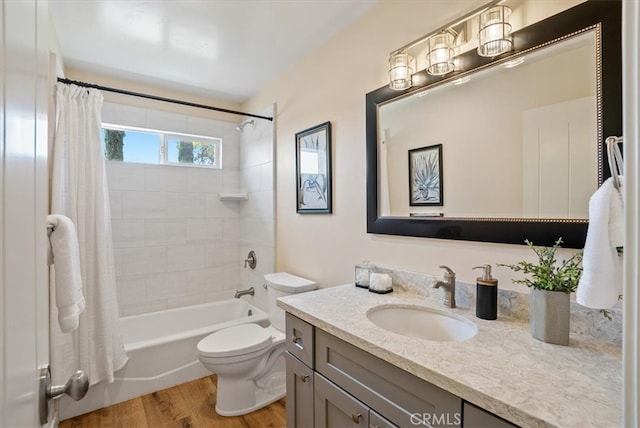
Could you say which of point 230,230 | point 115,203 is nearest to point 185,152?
point 115,203

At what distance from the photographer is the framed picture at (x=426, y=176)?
55.7 inches

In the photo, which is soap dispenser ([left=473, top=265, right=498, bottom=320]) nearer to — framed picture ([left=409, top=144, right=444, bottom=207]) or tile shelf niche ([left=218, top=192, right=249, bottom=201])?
framed picture ([left=409, top=144, right=444, bottom=207])

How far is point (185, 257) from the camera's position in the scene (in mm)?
2998

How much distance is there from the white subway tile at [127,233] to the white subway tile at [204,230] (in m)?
0.42

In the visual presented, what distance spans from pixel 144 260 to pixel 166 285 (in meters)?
0.31

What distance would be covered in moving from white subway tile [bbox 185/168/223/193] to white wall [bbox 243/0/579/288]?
906mm

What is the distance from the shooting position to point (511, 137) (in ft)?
3.83

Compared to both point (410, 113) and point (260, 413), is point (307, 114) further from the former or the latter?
point (260, 413)

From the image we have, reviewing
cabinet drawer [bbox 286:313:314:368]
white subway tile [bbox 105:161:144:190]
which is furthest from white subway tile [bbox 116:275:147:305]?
cabinet drawer [bbox 286:313:314:368]

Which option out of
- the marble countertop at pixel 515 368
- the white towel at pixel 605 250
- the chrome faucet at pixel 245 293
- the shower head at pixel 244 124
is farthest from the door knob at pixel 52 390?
the shower head at pixel 244 124

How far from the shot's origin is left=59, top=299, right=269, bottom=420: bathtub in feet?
6.75

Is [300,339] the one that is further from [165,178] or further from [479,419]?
[165,178]

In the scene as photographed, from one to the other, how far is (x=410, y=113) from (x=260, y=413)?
6.79 feet

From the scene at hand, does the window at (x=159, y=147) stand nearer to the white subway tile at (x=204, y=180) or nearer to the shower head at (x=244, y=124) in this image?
the white subway tile at (x=204, y=180)
